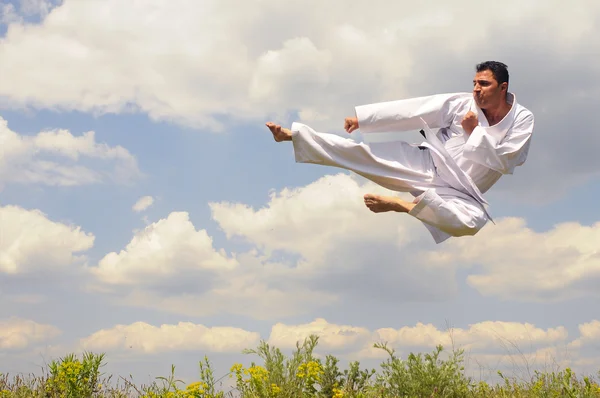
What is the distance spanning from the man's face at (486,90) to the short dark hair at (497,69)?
0.12 feet

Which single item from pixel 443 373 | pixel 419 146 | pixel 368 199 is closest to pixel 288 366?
pixel 443 373

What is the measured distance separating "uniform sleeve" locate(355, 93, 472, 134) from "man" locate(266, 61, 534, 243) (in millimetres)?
11

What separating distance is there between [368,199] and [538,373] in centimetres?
391

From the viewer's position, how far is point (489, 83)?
716cm

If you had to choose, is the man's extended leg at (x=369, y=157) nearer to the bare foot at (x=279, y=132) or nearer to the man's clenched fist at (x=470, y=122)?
the bare foot at (x=279, y=132)

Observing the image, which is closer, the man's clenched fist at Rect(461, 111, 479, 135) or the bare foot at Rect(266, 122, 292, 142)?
the bare foot at Rect(266, 122, 292, 142)

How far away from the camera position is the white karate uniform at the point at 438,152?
690cm

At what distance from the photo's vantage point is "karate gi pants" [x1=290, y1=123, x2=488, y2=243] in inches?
263

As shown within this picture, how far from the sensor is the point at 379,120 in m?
7.27

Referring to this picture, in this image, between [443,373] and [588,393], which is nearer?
[588,393]

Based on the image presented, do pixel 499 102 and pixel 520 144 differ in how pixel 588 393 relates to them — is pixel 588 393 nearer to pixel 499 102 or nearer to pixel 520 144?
pixel 520 144

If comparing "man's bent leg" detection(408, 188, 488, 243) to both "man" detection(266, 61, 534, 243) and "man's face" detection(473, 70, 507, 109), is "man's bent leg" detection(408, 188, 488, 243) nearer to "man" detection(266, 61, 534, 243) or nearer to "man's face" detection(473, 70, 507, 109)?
"man" detection(266, 61, 534, 243)

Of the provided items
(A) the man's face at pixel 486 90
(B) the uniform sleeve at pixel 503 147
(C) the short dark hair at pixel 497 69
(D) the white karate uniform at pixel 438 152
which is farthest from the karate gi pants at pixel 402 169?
(C) the short dark hair at pixel 497 69

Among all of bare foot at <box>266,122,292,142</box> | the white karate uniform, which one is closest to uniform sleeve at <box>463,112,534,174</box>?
the white karate uniform
